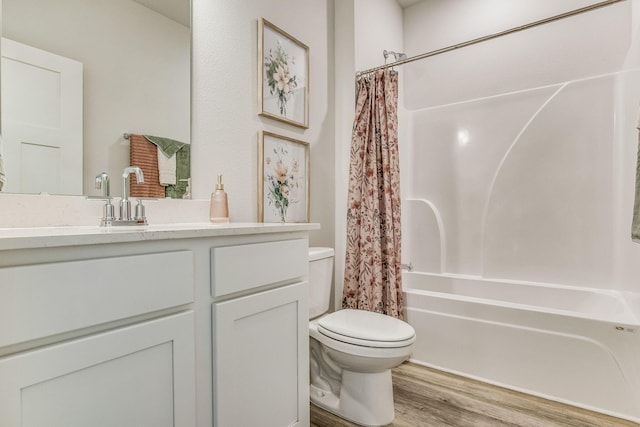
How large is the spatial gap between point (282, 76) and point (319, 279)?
3.78 ft

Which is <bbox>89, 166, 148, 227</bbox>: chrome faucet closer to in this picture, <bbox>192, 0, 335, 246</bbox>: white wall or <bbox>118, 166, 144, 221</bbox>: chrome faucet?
<bbox>118, 166, 144, 221</bbox>: chrome faucet

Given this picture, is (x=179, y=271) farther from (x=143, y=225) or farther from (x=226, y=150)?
(x=226, y=150)

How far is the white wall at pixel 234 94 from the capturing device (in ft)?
4.83

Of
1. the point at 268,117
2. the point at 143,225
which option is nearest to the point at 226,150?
the point at 268,117

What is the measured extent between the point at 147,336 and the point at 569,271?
8.62 feet

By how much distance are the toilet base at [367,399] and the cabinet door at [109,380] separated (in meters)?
0.88

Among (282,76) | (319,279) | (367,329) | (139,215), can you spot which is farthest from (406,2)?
(139,215)

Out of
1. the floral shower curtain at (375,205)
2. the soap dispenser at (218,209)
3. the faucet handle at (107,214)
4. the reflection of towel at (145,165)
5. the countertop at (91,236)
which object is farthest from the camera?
the floral shower curtain at (375,205)

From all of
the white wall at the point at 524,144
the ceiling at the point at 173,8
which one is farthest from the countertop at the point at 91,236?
the white wall at the point at 524,144

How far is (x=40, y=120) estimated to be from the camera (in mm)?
1045

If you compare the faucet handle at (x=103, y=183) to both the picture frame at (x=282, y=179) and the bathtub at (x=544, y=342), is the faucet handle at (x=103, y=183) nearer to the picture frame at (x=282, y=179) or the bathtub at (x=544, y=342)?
the picture frame at (x=282, y=179)

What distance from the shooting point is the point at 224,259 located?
1020 mm

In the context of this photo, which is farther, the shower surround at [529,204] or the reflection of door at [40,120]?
the shower surround at [529,204]

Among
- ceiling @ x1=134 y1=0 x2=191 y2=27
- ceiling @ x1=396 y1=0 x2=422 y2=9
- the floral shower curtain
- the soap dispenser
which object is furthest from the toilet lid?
ceiling @ x1=396 y1=0 x2=422 y2=9
